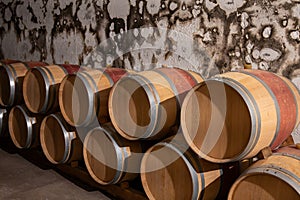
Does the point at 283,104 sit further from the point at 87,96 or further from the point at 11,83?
the point at 11,83

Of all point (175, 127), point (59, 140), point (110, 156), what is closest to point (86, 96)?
point (110, 156)

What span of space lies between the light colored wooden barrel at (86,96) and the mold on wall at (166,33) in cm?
63

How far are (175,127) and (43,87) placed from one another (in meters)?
1.46

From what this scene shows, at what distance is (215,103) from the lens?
2062 millimetres

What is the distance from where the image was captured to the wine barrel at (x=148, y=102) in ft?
7.89

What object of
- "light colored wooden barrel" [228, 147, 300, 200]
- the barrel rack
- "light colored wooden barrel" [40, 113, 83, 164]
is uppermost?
"light colored wooden barrel" [228, 147, 300, 200]

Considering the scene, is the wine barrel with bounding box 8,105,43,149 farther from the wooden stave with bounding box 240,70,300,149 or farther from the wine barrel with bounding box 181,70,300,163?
the wooden stave with bounding box 240,70,300,149

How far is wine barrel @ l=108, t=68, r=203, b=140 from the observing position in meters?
2.41

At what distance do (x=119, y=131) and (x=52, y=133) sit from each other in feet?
3.34

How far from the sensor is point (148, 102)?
2430 mm

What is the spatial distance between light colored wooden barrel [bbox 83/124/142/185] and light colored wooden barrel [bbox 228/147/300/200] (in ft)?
A: 3.18

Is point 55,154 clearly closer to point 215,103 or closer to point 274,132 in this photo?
point 215,103

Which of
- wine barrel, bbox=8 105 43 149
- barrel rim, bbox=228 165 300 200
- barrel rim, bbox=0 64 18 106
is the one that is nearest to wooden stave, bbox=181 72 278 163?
→ barrel rim, bbox=228 165 300 200

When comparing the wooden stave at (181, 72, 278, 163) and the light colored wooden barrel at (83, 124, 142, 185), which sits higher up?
the wooden stave at (181, 72, 278, 163)
